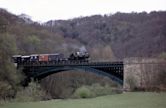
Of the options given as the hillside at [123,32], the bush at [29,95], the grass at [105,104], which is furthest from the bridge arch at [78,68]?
the grass at [105,104]

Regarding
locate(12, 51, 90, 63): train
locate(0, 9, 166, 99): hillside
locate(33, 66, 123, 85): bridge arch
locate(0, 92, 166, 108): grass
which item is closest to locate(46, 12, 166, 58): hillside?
locate(0, 9, 166, 99): hillside

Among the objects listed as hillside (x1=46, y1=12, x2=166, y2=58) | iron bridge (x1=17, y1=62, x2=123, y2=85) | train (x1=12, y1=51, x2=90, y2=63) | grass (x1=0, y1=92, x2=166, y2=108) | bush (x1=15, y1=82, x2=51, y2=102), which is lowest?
bush (x1=15, y1=82, x2=51, y2=102)

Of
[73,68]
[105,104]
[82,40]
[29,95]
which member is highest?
[82,40]

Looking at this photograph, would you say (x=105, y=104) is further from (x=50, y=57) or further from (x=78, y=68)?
(x=50, y=57)

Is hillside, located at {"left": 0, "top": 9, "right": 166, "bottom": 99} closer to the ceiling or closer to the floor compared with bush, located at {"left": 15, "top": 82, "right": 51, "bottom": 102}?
closer to the ceiling

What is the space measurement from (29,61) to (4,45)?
15.3 m

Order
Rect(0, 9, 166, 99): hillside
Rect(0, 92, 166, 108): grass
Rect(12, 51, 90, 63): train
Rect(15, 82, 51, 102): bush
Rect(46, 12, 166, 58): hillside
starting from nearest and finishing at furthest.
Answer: Rect(0, 92, 166, 108): grass → Rect(15, 82, 51, 102): bush → Rect(0, 9, 166, 99): hillside → Rect(12, 51, 90, 63): train → Rect(46, 12, 166, 58): hillside

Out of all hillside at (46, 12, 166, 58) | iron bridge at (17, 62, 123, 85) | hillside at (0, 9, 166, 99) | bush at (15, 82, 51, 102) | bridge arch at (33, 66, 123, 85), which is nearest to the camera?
bush at (15, 82, 51, 102)

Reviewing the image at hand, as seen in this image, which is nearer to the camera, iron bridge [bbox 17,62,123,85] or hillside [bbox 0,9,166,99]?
iron bridge [bbox 17,62,123,85]

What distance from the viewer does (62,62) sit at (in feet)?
157

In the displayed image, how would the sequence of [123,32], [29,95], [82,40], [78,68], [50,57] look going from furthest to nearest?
[82,40], [123,32], [50,57], [78,68], [29,95]

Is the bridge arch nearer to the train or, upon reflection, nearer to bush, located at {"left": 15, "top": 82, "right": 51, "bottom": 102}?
the train

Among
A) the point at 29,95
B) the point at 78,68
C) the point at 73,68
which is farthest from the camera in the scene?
the point at 73,68

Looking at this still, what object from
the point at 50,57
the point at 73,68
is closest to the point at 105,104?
the point at 73,68
